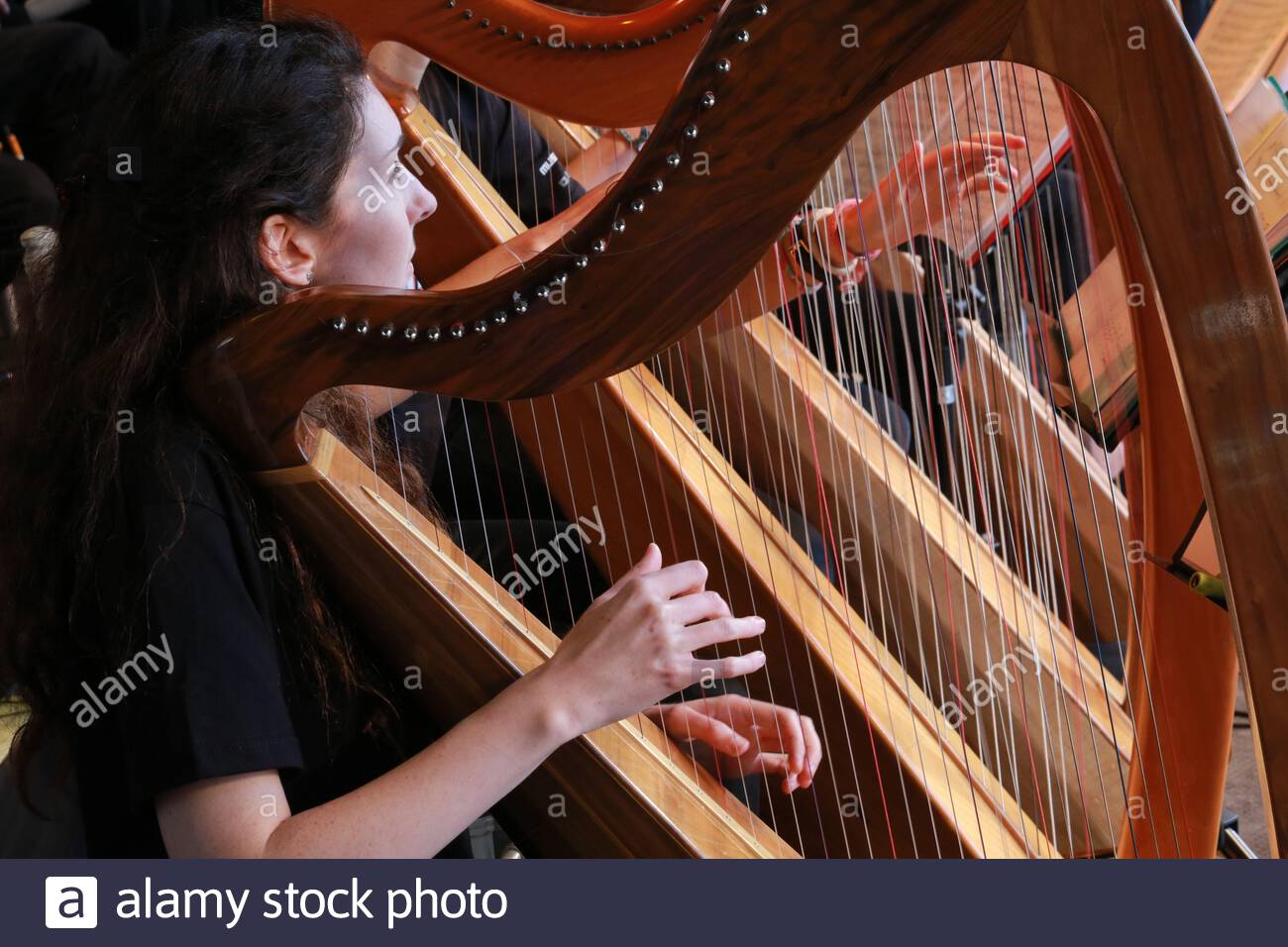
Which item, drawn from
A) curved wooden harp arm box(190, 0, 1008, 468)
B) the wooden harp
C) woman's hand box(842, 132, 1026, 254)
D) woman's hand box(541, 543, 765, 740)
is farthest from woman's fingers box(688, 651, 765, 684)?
woman's hand box(842, 132, 1026, 254)

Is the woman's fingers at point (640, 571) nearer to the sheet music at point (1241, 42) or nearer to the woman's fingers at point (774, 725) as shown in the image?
the woman's fingers at point (774, 725)

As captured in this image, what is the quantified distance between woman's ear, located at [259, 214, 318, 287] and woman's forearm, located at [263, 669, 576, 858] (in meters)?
0.34

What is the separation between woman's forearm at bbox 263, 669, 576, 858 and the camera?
2.70ft

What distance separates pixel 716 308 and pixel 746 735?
50 cm

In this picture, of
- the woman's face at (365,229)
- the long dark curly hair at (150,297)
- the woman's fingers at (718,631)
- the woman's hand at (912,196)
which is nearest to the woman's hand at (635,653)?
the woman's fingers at (718,631)

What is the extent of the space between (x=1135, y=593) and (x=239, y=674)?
57 centimetres

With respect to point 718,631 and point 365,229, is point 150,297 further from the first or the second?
point 718,631

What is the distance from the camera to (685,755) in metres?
1.09

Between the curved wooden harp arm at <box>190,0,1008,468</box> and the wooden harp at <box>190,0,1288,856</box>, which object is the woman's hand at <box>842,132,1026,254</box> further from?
the curved wooden harp arm at <box>190,0,1008,468</box>

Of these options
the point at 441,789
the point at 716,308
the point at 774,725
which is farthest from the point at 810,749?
the point at 716,308

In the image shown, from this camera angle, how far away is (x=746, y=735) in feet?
3.82

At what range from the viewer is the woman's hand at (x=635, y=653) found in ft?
2.86

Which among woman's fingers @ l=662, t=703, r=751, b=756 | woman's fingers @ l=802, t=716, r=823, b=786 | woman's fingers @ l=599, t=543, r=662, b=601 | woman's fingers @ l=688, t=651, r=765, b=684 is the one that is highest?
woman's fingers @ l=599, t=543, r=662, b=601
